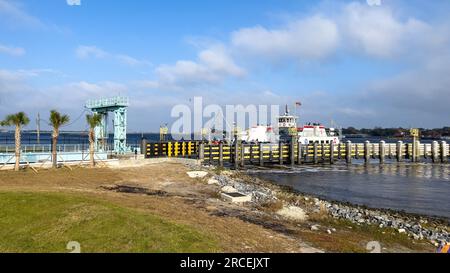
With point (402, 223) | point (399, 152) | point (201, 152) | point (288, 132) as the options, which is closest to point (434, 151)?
point (399, 152)

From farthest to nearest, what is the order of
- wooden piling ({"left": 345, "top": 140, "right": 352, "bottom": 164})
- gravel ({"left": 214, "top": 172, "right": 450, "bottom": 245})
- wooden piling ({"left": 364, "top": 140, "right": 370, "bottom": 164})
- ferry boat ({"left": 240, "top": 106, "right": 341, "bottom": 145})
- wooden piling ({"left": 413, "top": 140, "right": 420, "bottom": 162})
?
ferry boat ({"left": 240, "top": 106, "right": 341, "bottom": 145}) → wooden piling ({"left": 413, "top": 140, "right": 420, "bottom": 162}) → wooden piling ({"left": 364, "top": 140, "right": 370, "bottom": 164}) → wooden piling ({"left": 345, "top": 140, "right": 352, "bottom": 164}) → gravel ({"left": 214, "top": 172, "right": 450, "bottom": 245})

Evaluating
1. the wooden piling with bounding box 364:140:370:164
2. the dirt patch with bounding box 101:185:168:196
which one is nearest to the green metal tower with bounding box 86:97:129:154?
the dirt patch with bounding box 101:185:168:196

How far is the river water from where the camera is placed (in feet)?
87.4

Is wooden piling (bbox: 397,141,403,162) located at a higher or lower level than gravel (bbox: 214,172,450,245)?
higher

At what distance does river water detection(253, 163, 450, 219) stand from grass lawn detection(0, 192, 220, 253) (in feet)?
60.8

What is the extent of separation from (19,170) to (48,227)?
19.3 meters

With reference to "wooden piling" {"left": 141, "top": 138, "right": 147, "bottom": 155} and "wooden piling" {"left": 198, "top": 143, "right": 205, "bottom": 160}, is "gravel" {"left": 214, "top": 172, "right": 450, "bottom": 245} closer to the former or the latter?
"wooden piling" {"left": 198, "top": 143, "right": 205, "bottom": 160}

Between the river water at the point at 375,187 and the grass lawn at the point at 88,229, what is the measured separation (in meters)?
18.5

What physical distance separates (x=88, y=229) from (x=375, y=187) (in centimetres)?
3032

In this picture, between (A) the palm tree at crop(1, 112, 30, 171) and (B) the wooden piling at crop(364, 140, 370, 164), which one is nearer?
(A) the palm tree at crop(1, 112, 30, 171)

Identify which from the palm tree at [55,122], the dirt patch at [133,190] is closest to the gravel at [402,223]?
the dirt patch at [133,190]
